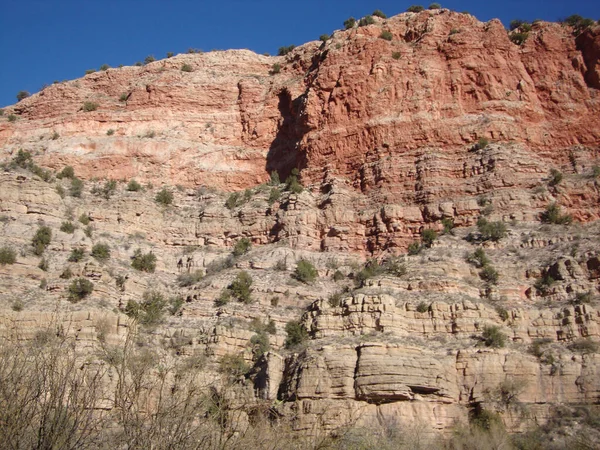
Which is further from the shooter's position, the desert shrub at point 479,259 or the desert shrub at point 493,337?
the desert shrub at point 479,259

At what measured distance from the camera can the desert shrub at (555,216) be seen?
36469 mm

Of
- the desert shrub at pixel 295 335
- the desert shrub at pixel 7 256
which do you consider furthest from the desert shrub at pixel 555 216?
the desert shrub at pixel 7 256

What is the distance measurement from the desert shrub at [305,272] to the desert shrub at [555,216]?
12.7m

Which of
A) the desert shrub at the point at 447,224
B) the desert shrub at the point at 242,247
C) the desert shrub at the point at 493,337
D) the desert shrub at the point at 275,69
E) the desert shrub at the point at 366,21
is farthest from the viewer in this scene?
the desert shrub at the point at 275,69

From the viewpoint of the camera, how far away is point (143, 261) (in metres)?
37.8

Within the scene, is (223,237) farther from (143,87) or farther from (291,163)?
(143,87)

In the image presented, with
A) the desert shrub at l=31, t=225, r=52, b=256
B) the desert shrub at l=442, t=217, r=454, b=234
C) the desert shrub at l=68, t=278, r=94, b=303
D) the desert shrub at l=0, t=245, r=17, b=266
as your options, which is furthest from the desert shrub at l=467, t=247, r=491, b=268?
the desert shrub at l=0, t=245, r=17, b=266

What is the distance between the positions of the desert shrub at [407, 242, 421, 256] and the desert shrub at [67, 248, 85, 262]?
17.0 meters

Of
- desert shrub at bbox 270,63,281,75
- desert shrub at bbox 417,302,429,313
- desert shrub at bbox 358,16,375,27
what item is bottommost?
desert shrub at bbox 417,302,429,313

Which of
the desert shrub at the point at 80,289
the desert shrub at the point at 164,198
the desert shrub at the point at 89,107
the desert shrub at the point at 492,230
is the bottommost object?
the desert shrub at the point at 80,289

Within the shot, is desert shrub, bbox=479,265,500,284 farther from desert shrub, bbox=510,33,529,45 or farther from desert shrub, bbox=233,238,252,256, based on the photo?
desert shrub, bbox=510,33,529,45

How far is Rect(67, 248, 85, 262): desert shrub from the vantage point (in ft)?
114

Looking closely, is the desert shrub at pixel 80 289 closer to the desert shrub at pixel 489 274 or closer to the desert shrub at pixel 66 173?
the desert shrub at pixel 66 173

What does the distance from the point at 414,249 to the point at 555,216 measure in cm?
768
